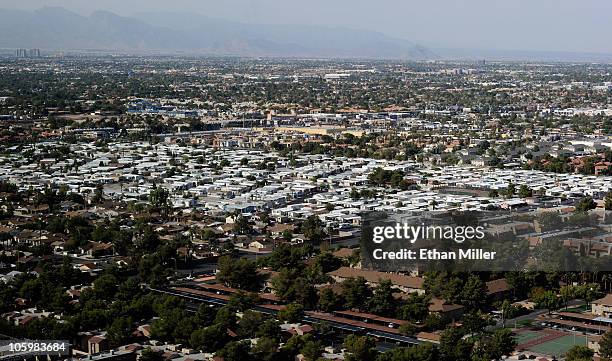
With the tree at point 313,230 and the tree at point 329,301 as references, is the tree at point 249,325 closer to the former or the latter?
the tree at point 329,301

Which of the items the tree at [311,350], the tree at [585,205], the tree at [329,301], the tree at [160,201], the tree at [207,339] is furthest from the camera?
the tree at [160,201]

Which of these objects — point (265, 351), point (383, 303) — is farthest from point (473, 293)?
point (265, 351)

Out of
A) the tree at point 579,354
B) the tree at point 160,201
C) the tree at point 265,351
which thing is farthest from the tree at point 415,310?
the tree at point 160,201

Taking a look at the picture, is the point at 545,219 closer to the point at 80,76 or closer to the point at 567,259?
the point at 567,259

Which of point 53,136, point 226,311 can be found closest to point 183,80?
point 53,136

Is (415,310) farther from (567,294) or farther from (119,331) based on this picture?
(119,331)
